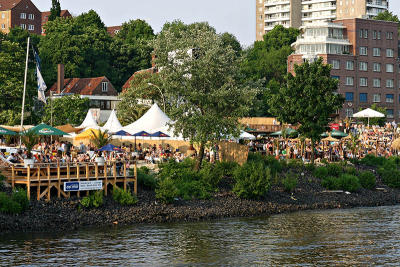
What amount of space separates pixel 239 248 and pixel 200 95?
15.5 m

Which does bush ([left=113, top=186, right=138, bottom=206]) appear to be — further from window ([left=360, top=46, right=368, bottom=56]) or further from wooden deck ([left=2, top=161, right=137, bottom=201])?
window ([left=360, top=46, right=368, bottom=56])

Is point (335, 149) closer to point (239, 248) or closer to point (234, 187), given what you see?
point (234, 187)

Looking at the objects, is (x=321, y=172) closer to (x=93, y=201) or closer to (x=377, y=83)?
(x=93, y=201)

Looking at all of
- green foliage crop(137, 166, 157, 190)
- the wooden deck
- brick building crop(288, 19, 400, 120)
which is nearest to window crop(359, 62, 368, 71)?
brick building crop(288, 19, 400, 120)

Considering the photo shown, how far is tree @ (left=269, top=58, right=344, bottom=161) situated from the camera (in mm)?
59906

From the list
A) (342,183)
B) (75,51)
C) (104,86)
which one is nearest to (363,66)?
(104,86)

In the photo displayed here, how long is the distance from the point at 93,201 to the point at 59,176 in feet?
7.80

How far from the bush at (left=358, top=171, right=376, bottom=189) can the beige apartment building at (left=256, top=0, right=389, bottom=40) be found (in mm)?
117019

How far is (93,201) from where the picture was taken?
38938 mm

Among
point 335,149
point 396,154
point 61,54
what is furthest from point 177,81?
point 61,54

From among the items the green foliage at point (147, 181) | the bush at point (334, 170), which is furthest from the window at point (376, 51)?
the green foliage at point (147, 181)

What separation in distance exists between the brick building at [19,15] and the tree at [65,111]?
8042 cm

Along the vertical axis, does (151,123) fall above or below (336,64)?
below

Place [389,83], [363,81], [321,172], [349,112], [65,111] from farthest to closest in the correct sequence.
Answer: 1. [389,83]
2. [363,81]
3. [349,112]
4. [65,111]
5. [321,172]
